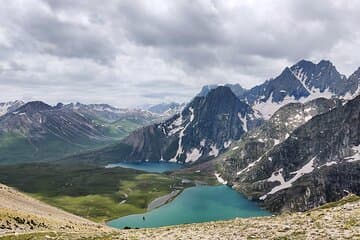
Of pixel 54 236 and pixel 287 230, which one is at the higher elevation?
pixel 287 230

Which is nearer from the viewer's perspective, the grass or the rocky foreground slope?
the rocky foreground slope

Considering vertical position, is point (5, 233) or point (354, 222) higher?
point (354, 222)

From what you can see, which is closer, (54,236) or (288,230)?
(288,230)

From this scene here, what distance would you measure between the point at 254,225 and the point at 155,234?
35.0 feet

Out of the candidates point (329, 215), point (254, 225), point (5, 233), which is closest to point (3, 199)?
point (5, 233)

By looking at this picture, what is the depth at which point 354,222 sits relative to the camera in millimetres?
36406

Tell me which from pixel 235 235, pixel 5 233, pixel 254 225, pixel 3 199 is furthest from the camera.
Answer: pixel 3 199

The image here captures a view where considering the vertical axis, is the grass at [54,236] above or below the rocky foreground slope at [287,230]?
below

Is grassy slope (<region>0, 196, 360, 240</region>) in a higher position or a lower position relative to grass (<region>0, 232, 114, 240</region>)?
higher

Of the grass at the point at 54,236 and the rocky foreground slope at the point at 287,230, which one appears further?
the grass at the point at 54,236

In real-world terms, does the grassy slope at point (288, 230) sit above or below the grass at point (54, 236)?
above

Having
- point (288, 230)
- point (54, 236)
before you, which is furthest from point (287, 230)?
point (54, 236)

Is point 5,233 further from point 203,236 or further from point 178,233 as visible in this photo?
point 203,236

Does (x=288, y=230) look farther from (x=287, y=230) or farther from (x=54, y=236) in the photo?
(x=54, y=236)
